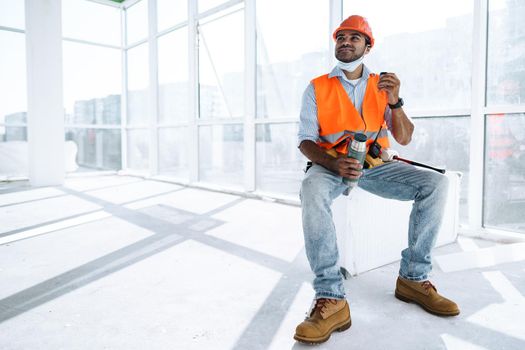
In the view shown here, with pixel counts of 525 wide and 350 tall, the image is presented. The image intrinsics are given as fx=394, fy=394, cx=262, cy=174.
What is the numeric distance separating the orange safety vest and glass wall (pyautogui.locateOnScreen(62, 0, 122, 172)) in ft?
21.1

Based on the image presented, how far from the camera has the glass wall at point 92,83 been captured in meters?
7.01

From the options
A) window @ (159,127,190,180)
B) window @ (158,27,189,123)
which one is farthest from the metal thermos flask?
window @ (159,127,190,180)

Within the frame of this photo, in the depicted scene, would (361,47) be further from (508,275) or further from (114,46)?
(114,46)

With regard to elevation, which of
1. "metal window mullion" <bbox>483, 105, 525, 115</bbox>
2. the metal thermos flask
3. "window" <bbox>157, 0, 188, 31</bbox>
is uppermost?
"window" <bbox>157, 0, 188, 31</bbox>

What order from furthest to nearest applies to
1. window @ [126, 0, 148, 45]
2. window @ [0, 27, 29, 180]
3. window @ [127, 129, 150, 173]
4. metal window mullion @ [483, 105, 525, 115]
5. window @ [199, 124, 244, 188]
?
window @ [127, 129, 150, 173], window @ [126, 0, 148, 45], window @ [0, 27, 29, 180], window @ [199, 124, 244, 188], metal window mullion @ [483, 105, 525, 115]

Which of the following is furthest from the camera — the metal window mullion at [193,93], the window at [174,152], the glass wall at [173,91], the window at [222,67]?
the window at [174,152]

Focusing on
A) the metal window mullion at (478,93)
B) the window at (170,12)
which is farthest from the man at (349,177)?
the window at (170,12)

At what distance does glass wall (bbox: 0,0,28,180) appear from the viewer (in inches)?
241

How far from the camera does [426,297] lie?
159 cm

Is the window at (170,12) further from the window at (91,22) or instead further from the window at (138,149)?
the window at (138,149)

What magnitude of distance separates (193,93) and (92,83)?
261cm

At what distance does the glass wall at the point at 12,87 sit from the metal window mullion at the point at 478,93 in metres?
6.36

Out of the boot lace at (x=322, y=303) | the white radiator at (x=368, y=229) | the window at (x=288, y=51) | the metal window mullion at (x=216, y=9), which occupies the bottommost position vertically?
the boot lace at (x=322, y=303)

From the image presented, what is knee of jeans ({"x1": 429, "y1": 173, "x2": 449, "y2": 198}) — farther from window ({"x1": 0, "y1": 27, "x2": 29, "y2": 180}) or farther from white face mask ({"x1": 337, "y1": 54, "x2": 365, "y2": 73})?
window ({"x1": 0, "y1": 27, "x2": 29, "y2": 180})
